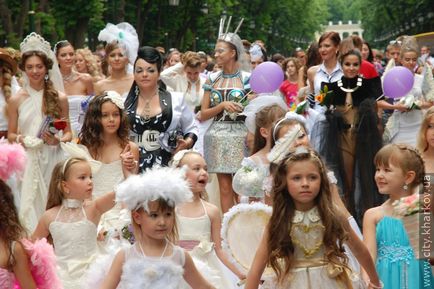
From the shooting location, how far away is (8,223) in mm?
6883

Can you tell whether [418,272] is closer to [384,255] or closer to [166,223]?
[384,255]

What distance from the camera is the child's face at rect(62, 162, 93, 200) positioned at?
9180 millimetres

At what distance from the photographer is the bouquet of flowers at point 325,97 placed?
12.8 m

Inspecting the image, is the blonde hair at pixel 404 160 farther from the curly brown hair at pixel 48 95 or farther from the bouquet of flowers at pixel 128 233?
the curly brown hair at pixel 48 95

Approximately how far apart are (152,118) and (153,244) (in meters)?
4.43

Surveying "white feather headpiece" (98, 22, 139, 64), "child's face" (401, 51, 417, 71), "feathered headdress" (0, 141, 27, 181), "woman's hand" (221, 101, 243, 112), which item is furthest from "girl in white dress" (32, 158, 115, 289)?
"child's face" (401, 51, 417, 71)

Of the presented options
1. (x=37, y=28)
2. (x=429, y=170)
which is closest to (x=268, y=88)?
(x=429, y=170)

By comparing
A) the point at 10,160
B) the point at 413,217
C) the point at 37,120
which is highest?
the point at 10,160

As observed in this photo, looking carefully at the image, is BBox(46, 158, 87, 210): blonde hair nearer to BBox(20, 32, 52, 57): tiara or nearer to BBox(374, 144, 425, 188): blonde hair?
BBox(374, 144, 425, 188): blonde hair

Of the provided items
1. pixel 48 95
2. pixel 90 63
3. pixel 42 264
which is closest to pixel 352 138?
pixel 48 95

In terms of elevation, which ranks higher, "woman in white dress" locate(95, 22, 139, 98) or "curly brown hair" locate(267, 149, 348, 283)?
"woman in white dress" locate(95, 22, 139, 98)

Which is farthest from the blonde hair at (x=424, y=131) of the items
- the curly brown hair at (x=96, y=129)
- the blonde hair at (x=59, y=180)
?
the blonde hair at (x=59, y=180)

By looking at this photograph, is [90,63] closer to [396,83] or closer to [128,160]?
[396,83]

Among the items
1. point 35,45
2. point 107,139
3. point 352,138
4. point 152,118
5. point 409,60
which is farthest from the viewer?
point 409,60
